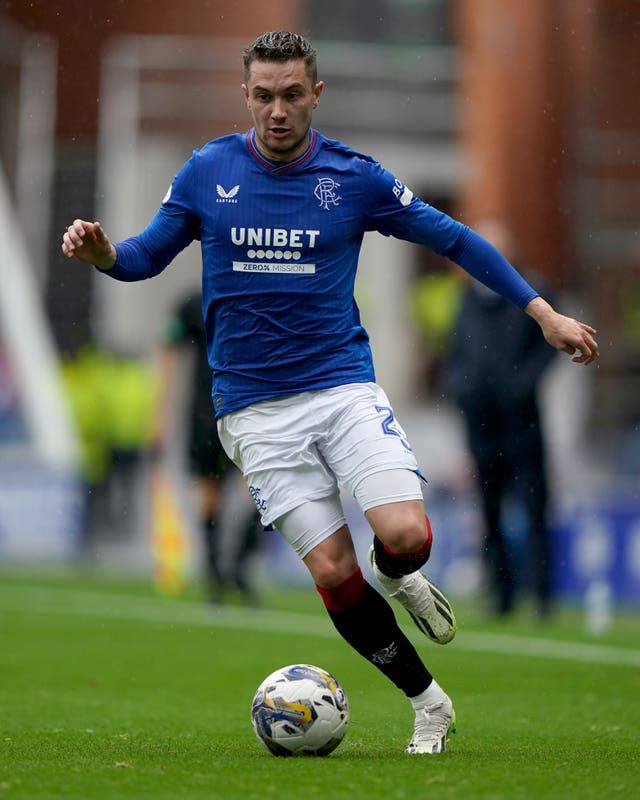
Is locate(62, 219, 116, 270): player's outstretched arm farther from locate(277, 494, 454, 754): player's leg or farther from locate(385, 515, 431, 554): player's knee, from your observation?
locate(385, 515, 431, 554): player's knee

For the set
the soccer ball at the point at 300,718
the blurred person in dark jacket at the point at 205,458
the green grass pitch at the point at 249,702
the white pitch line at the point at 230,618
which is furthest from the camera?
the blurred person in dark jacket at the point at 205,458

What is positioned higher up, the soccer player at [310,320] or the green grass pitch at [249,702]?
the soccer player at [310,320]

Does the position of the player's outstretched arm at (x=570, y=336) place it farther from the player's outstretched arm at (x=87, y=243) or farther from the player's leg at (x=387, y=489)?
the player's outstretched arm at (x=87, y=243)

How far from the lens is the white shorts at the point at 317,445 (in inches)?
211

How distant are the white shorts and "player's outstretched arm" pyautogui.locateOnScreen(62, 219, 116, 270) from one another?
0.70m

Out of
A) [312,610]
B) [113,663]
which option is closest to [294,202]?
[113,663]

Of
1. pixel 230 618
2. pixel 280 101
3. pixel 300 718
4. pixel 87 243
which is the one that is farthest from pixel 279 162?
pixel 230 618

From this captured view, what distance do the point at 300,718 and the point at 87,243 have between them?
164 centimetres

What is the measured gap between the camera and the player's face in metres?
5.31

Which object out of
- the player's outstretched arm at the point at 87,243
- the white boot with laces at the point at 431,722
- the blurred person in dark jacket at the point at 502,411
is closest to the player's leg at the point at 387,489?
the white boot with laces at the point at 431,722

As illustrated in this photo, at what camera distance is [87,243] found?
208 inches

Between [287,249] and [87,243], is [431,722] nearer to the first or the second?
[287,249]

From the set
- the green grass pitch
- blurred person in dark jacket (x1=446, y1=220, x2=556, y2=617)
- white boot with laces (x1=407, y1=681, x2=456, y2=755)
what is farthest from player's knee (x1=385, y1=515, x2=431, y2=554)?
blurred person in dark jacket (x1=446, y1=220, x2=556, y2=617)

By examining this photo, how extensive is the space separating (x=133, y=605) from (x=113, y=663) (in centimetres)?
357
